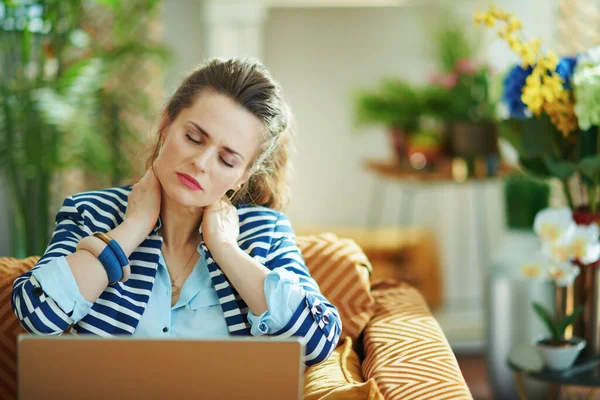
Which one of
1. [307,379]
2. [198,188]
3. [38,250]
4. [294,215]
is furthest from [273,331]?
[294,215]

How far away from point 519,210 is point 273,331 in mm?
1565

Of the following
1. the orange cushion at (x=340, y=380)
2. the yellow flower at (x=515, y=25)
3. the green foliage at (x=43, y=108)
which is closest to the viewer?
the orange cushion at (x=340, y=380)

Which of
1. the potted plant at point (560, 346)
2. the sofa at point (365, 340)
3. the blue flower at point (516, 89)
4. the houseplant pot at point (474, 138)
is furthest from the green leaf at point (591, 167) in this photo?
the houseplant pot at point (474, 138)

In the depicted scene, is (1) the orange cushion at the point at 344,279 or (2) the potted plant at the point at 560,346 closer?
(1) the orange cushion at the point at 344,279

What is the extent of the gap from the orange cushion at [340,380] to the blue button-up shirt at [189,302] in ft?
0.47

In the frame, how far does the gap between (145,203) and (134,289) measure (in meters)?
0.17

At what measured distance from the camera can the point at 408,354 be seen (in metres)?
1.53

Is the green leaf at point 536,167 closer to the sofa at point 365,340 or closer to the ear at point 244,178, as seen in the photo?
the sofa at point 365,340

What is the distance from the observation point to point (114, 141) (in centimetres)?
349

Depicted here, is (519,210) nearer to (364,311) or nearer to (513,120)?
(513,120)

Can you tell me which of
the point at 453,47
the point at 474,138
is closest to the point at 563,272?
the point at 474,138

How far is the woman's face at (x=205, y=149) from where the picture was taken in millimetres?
1430

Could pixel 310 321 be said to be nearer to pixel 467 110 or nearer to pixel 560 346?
pixel 560 346

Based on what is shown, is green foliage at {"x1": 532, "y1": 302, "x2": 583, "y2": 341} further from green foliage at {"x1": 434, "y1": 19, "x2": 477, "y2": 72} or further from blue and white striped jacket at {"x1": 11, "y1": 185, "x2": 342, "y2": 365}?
green foliage at {"x1": 434, "y1": 19, "x2": 477, "y2": 72}
